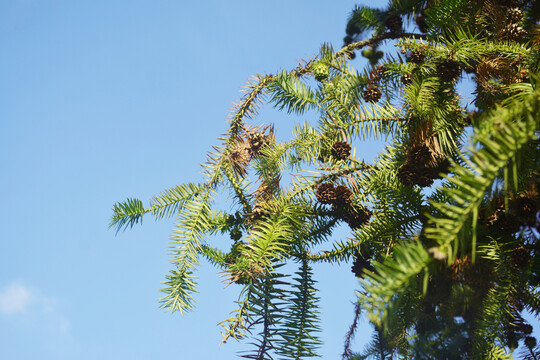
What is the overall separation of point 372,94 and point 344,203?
0.31 m

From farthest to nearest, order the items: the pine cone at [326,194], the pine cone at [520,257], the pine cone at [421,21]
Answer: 1. the pine cone at [421,21]
2. the pine cone at [326,194]
3. the pine cone at [520,257]

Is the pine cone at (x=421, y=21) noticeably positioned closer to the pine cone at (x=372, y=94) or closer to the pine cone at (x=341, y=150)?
the pine cone at (x=372, y=94)

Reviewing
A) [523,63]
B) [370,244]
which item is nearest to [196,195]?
[370,244]

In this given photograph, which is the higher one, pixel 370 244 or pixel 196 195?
pixel 196 195

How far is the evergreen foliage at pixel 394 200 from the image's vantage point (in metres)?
0.88

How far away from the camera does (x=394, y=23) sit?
1.44 meters

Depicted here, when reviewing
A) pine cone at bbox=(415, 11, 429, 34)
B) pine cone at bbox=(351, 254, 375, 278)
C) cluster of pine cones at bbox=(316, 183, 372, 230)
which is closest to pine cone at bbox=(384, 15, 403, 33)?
pine cone at bbox=(415, 11, 429, 34)

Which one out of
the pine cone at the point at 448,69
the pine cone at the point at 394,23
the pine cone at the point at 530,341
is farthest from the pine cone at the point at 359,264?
the pine cone at the point at 394,23

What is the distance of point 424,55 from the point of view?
3.65 ft

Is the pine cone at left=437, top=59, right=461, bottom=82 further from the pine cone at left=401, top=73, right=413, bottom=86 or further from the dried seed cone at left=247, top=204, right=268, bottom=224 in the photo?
the dried seed cone at left=247, top=204, right=268, bottom=224

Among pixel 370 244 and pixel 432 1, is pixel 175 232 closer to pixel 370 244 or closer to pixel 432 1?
pixel 370 244

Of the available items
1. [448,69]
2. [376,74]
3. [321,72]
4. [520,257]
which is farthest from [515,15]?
[520,257]

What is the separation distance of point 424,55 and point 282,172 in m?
0.45

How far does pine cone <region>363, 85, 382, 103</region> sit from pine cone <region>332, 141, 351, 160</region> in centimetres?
15
